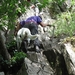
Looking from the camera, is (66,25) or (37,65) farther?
(66,25)

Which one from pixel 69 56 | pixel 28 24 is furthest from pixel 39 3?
pixel 28 24

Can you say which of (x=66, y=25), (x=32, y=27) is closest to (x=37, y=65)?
(x=32, y=27)

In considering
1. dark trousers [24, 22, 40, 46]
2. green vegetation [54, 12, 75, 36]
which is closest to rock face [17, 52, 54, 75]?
dark trousers [24, 22, 40, 46]

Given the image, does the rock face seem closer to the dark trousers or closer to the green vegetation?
the dark trousers

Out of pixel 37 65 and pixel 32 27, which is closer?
pixel 37 65

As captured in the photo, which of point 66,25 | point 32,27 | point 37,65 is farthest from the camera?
point 66,25

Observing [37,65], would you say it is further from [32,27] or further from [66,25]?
[66,25]

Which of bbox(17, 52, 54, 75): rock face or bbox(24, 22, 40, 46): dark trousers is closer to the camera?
bbox(17, 52, 54, 75): rock face

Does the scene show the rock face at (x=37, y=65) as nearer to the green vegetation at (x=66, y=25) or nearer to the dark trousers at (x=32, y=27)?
the dark trousers at (x=32, y=27)

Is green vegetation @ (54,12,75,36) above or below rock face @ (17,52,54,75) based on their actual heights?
above

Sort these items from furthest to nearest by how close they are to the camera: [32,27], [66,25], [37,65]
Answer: [66,25] < [32,27] < [37,65]

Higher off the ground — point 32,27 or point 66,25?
point 32,27

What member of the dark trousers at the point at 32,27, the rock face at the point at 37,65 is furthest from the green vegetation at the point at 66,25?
the rock face at the point at 37,65

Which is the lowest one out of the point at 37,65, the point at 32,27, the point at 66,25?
the point at 37,65
